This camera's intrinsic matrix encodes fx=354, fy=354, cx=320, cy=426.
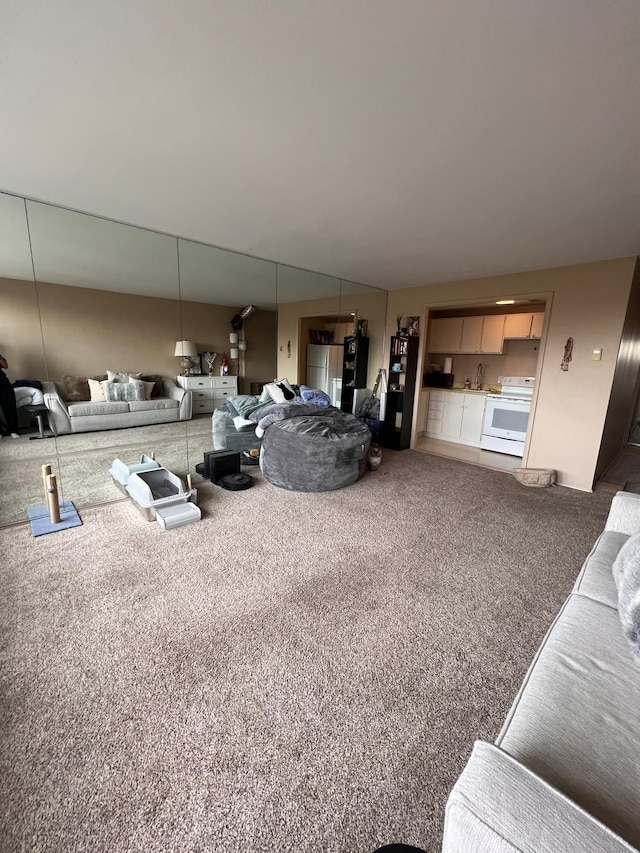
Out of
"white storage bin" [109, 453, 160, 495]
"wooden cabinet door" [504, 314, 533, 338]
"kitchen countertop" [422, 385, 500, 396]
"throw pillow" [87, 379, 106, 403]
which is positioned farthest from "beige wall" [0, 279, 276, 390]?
"wooden cabinet door" [504, 314, 533, 338]

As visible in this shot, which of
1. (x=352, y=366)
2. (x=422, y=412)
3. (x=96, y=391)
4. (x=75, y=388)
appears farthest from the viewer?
(x=422, y=412)

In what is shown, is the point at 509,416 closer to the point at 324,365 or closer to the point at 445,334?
the point at 445,334

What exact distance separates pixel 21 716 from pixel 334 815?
4.32 ft

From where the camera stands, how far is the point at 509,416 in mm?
5246

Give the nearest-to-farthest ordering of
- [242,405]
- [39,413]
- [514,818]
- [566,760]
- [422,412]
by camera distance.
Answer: [514,818] < [566,760] < [39,413] < [242,405] < [422,412]

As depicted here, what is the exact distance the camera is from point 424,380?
6.45 metres

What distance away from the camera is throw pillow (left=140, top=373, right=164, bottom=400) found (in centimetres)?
355

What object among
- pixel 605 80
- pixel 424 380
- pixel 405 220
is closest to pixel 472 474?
pixel 424 380

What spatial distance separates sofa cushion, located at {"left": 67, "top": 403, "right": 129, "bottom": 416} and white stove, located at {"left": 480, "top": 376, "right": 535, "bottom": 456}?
195 inches

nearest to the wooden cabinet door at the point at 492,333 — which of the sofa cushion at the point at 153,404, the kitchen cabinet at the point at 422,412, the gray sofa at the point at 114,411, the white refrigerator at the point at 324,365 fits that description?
the kitchen cabinet at the point at 422,412

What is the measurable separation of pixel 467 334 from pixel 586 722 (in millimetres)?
5832

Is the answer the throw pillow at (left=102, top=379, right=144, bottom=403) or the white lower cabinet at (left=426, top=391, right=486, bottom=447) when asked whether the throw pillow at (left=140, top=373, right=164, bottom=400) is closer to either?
the throw pillow at (left=102, top=379, right=144, bottom=403)

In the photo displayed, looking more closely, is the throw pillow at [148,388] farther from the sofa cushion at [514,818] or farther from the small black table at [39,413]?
the sofa cushion at [514,818]

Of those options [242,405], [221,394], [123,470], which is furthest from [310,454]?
[123,470]
